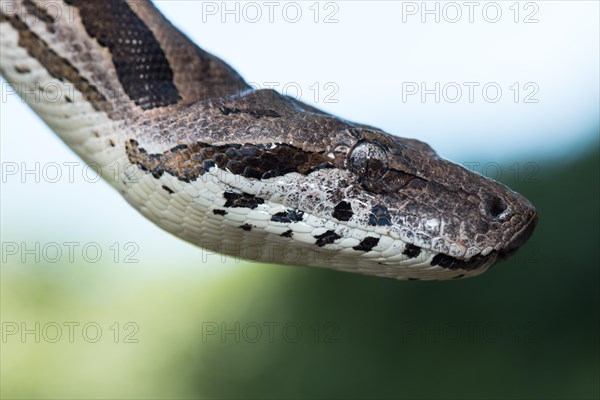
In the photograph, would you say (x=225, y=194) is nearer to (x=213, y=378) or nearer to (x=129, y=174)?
(x=129, y=174)

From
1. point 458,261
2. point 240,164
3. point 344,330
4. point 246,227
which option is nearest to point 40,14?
point 240,164

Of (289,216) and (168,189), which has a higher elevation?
(168,189)

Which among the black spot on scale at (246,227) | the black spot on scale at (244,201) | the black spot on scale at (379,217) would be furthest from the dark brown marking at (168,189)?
the black spot on scale at (379,217)

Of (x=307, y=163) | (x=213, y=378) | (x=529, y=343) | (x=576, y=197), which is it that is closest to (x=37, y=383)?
(x=213, y=378)

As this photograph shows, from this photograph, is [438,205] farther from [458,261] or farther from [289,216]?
[289,216]

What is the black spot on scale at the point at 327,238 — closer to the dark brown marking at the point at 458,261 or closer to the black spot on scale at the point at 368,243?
the black spot on scale at the point at 368,243

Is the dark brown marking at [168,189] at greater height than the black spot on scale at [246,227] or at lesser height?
greater
